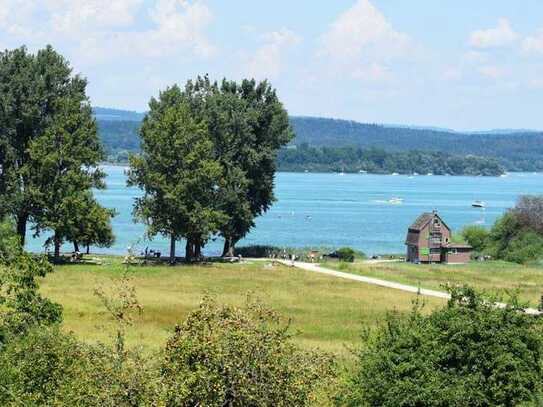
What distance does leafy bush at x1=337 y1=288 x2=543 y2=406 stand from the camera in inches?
965

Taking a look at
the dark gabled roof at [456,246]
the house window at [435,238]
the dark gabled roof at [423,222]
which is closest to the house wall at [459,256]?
the dark gabled roof at [456,246]

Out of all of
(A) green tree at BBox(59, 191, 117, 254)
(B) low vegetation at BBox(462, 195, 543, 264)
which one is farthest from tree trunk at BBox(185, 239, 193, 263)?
(B) low vegetation at BBox(462, 195, 543, 264)

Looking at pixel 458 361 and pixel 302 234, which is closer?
pixel 458 361

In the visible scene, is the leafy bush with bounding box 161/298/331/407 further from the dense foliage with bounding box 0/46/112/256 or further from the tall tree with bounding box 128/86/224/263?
the tall tree with bounding box 128/86/224/263

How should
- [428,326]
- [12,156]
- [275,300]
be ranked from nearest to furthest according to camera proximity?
[428,326] → [275,300] → [12,156]

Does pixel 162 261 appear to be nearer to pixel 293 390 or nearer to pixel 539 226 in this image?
pixel 539 226

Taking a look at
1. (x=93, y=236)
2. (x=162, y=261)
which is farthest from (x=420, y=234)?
(x=93, y=236)

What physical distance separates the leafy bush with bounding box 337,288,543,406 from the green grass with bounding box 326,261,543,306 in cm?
3438

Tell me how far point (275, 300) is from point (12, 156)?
1008 inches

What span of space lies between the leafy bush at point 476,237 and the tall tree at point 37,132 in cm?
4642

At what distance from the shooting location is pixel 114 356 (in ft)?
69.9

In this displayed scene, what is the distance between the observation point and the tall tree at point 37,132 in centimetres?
6938

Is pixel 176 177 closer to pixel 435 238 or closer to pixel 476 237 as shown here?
pixel 435 238

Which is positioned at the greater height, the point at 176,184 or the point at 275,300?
the point at 176,184
